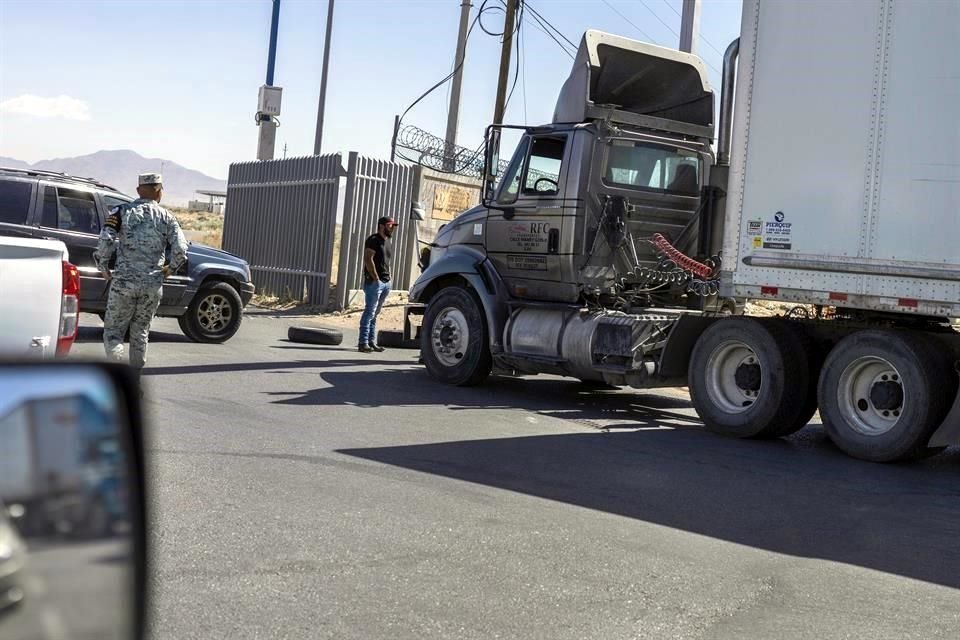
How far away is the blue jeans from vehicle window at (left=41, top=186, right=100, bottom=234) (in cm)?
361

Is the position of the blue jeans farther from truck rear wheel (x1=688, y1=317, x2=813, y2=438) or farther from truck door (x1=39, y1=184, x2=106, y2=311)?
truck rear wheel (x1=688, y1=317, x2=813, y2=438)

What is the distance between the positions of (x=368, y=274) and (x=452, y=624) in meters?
11.5

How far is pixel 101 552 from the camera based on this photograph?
1.66 metres

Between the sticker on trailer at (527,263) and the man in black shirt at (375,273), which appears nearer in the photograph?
the sticker on trailer at (527,263)

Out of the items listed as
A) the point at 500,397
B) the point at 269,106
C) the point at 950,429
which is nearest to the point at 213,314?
the point at 500,397

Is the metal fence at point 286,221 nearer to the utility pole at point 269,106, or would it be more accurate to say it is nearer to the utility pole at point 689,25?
the utility pole at point 269,106

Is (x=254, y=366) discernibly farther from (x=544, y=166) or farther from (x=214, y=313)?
(x=544, y=166)

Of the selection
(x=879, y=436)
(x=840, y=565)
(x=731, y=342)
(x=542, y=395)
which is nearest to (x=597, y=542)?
(x=840, y=565)

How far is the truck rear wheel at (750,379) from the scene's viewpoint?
10016 millimetres

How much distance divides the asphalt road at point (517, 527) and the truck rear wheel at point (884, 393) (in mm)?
251

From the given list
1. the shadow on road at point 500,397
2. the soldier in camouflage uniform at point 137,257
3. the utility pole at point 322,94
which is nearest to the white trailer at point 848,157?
the shadow on road at point 500,397

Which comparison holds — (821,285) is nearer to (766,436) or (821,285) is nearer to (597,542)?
(766,436)

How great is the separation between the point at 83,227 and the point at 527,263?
210 inches

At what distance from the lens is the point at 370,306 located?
625 inches
